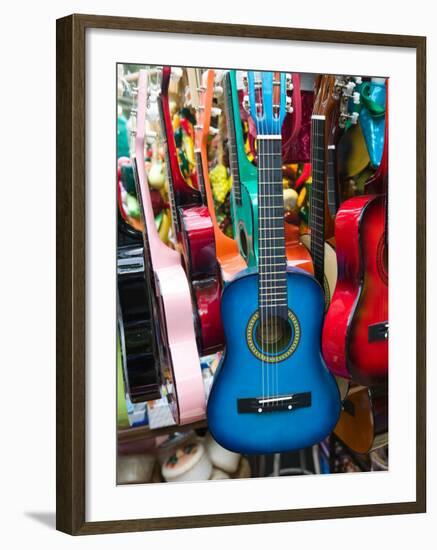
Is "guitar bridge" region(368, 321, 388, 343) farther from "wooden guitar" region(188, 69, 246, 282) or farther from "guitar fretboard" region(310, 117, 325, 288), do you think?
"wooden guitar" region(188, 69, 246, 282)

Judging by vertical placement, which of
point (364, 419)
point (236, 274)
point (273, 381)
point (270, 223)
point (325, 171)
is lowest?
point (364, 419)

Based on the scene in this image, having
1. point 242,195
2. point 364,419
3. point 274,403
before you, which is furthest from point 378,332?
point 242,195

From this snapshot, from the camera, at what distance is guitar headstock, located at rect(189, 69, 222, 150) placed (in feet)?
8.30

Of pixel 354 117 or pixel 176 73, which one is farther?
pixel 354 117

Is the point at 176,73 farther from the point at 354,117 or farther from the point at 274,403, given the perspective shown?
the point at 274,403

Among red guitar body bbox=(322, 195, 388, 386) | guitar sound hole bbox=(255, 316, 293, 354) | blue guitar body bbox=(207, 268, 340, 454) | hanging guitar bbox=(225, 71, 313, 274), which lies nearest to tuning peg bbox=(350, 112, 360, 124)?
red guitar body bbox=(322, 195, 388, 386)

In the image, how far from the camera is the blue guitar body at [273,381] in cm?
258

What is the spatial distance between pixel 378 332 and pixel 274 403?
12.6 inches

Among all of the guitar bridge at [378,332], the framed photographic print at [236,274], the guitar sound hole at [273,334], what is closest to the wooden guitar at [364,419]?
the framed photographic print at [236,274]

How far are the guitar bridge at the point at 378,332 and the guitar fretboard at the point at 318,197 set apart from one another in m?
0.17

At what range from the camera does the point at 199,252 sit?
8.42ft

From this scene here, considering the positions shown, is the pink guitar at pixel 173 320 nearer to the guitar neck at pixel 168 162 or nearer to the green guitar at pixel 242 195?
the guitar neck at pixel 168 162
